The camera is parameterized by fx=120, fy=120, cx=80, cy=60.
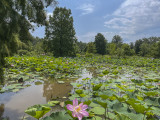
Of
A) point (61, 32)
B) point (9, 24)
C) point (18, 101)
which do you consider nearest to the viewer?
point (9, 24)

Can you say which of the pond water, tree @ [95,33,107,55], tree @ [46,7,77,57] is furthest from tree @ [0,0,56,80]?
tree @ [95,33,107,55]

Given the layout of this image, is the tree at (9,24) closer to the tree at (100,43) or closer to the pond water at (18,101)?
the pond water at (18,101)

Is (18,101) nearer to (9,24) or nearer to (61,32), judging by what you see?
(9,24)

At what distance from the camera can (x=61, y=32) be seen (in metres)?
16.5

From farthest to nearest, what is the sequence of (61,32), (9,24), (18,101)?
(61,32)
(18,101)
(9,24)

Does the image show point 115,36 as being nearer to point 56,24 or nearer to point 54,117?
point 56,24

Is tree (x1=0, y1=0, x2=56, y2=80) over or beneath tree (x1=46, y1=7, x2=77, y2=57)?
beneath

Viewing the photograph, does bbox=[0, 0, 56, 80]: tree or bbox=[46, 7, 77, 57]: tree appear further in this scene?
bbox=[46, 7, 77, 57]: tree

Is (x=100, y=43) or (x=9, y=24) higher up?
(x=100, y=43)

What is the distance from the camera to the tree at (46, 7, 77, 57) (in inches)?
639

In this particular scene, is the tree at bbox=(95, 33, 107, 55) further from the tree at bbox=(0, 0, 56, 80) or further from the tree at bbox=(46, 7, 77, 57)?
the tree at bbox=(0, 0, 56, 80)

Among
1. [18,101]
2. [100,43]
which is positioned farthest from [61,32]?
[100,43]

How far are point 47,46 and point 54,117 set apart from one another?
16.5 metres

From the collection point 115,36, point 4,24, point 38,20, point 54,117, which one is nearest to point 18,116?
point 54,117
